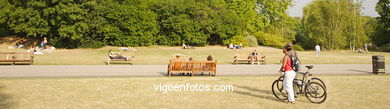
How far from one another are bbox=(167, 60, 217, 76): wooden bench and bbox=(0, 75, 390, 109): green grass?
2091mm

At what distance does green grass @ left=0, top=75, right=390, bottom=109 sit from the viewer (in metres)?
8.66

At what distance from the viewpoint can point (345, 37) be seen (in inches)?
2047

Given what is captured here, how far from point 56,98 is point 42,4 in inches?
1363

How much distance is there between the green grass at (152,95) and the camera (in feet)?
28.4

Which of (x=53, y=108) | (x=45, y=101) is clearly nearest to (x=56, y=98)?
(x=45, y=101)

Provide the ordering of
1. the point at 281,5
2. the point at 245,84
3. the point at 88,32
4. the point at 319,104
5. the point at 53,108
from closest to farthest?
the point at 53,108, the point at 319,104, the point at 245,84, the point at 88,32, the point at 281,5

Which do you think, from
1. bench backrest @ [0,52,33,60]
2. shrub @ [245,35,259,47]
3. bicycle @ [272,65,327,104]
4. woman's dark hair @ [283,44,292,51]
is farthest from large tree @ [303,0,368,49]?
woman's dark hair @ [283,44,292,51]

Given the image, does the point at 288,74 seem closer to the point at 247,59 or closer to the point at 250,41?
the point at 247,59

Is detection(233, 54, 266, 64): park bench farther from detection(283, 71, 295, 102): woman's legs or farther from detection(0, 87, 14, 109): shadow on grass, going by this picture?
detection(0, 87, 14, 109): shadow on grass

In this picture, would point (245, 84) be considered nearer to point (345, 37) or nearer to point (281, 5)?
point (345, 37)

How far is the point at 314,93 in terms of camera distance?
8977mm

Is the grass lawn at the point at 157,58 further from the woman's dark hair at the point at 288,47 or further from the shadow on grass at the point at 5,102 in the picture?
the woman's dark hair at the point at 288,47

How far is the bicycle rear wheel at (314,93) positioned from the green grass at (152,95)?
17 centimetres

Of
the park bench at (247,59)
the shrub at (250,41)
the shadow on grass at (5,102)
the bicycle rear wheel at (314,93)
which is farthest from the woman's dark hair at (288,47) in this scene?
the shrub at (250,41)
